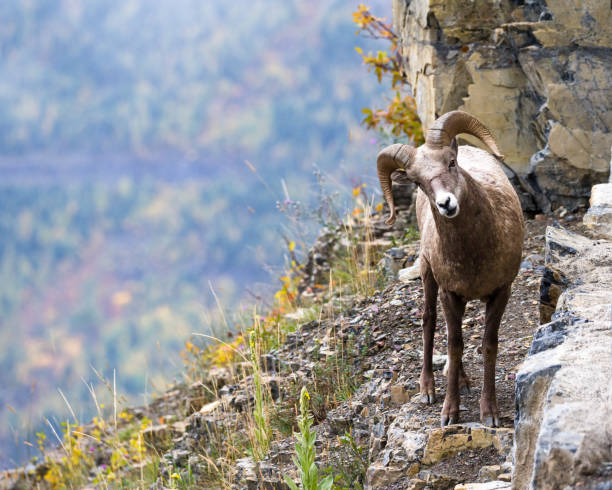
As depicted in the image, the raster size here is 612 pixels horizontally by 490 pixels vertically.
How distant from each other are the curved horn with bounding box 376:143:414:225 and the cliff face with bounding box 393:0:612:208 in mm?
3334

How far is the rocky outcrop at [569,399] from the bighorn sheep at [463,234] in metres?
0.49

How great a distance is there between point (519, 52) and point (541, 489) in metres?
5.54

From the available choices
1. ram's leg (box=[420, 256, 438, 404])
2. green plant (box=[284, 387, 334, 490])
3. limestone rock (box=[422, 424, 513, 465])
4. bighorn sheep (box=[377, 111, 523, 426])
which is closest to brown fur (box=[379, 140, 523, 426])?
bighorn sheep (box=[377, 111, 523, 426])

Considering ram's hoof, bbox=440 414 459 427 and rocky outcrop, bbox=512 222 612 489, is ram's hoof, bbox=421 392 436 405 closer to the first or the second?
ram's hoof, bbox=440 414 459 427

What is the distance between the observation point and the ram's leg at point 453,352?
396 centimetres

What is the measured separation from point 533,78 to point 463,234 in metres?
3.75

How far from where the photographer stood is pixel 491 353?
3932 millimetres

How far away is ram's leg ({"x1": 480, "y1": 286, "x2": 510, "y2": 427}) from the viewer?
12.7ft

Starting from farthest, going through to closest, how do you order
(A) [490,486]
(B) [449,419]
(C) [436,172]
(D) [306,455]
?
(B) [449,419], (C) [436,172], (D) [306,455], (A) [490,486]

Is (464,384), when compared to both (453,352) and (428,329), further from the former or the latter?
(453,352)

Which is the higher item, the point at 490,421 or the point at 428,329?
the point at 428,329

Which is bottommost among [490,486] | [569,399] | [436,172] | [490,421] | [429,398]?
[429,398]

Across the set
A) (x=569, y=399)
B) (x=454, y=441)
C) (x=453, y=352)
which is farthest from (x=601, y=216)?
(x=569, y=399)

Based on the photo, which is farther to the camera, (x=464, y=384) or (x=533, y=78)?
(x=533, y=78)
